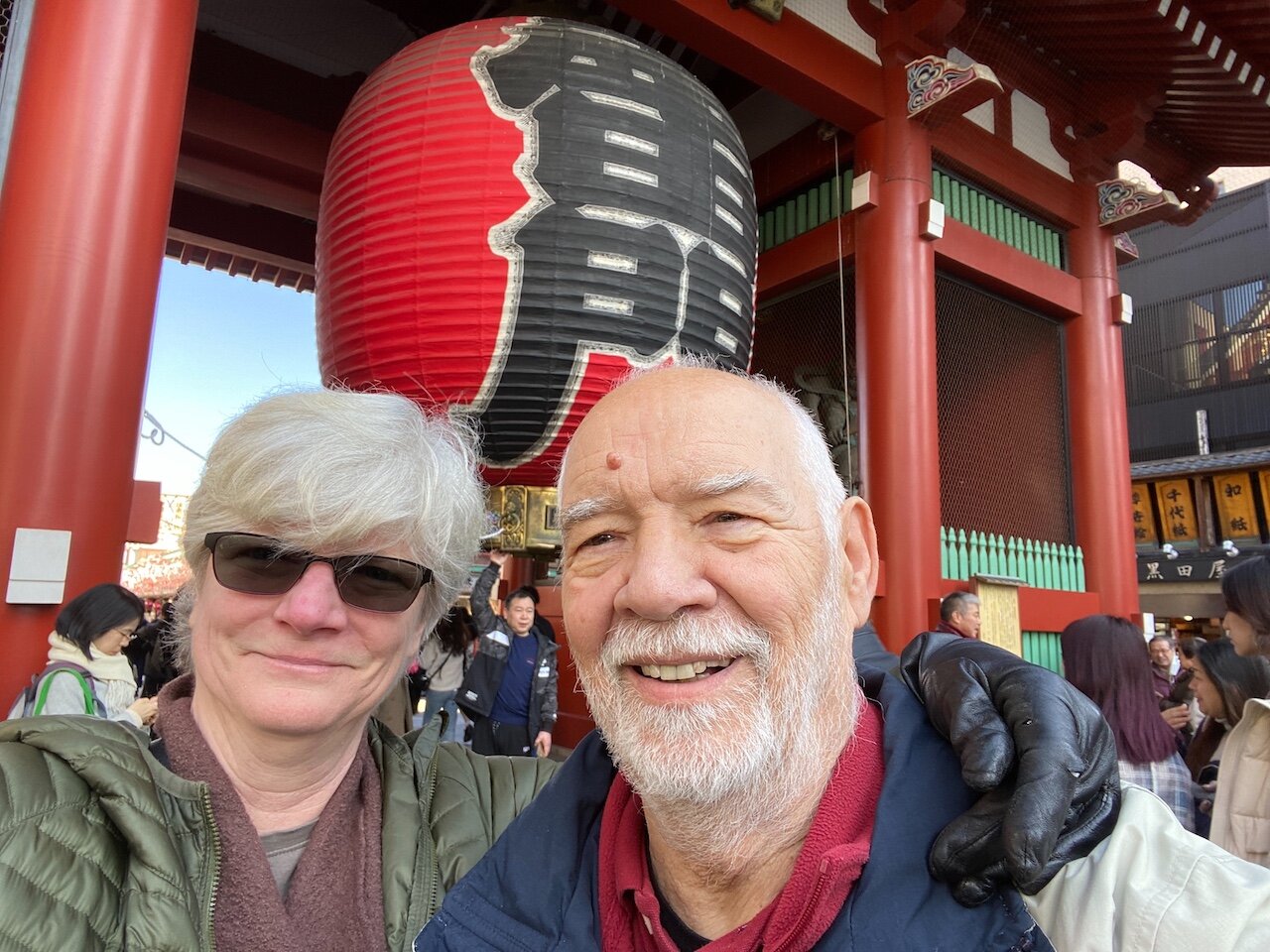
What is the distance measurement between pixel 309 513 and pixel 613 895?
1.98ft

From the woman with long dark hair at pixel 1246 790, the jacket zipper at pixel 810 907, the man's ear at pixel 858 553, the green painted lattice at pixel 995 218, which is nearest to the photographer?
the jacket zipper at pixel 810 907

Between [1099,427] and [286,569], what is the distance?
6.33 metres

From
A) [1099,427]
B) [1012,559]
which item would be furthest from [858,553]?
[1099,427]

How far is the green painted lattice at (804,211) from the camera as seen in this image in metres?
5.42

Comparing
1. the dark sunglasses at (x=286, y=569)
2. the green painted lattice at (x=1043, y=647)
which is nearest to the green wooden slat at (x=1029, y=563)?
the green painted lattice at (x=1043, y=647)

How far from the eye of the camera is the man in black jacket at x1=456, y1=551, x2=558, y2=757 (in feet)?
13.6

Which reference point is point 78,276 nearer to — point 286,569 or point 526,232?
point 526,232

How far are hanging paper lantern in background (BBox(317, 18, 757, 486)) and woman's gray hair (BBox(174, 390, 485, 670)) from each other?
98 centimetres

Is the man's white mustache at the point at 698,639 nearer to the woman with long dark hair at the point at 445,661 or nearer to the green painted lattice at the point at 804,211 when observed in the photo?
the woman with long dark hair at the point at 445,661

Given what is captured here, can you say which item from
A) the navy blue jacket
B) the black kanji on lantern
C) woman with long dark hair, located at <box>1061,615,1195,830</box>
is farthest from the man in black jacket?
the navy blue jacket

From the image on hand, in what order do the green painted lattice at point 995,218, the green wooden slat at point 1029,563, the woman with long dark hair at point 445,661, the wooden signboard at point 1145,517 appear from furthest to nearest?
1. the wooden signboard at point 1145,517
2. the green painted lattice at point 995,218
3. the green wooden slat at point 1029,563
4. the woman with long dark hair at point 445,661

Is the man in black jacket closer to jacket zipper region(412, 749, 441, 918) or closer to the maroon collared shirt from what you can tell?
jacket zipper region(412, 749, 441, 918)

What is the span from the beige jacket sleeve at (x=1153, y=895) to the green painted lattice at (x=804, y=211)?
504 centimetres

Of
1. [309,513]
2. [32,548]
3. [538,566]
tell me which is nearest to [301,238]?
[538,566]
